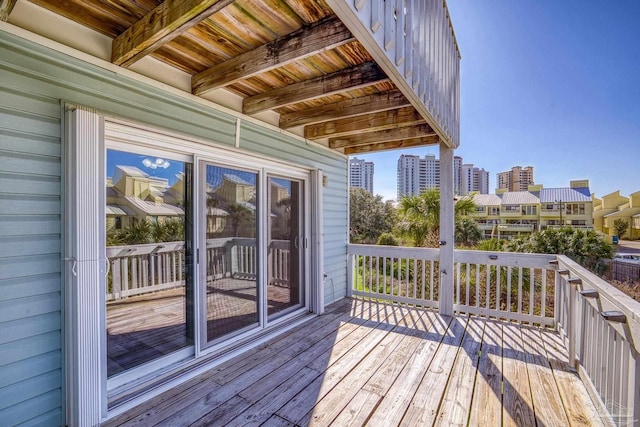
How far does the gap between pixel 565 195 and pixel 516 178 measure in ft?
24.4

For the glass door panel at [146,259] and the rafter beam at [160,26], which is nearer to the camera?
the rafter beam at [160,26]

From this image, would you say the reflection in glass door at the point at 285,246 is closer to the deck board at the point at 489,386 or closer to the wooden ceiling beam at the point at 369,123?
the wooden ceiling beam at the point at 369,123

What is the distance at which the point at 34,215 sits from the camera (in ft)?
5.13

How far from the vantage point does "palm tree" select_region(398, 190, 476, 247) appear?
24.4 ft

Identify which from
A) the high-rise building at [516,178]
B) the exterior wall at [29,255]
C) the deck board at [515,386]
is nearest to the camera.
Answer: the exterior wall at [29,255]

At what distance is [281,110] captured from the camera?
10.4 ft

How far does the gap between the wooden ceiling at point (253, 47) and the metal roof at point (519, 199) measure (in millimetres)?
26129

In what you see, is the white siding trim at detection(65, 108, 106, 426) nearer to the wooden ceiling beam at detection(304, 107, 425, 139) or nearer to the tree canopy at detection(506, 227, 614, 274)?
the wooden ceiling beam at detection(304, 107, 425, 139)

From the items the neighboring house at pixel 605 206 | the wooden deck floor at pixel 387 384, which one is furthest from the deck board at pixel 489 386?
the neighboring house at pixel 605 206

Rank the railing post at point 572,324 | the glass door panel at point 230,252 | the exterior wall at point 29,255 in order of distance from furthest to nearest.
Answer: the glass door panel at point 230,252, the railing post at point 572,324, the exterior wall at point 29,255

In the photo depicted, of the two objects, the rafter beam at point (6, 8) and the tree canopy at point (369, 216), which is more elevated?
the rafter beam at point (6, 8)

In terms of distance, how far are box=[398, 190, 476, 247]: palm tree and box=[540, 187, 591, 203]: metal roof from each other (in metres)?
21.0

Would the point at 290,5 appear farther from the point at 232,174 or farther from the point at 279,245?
the point at 279,245

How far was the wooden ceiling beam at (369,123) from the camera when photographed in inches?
117
